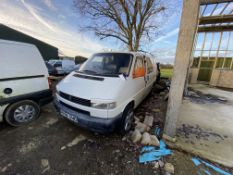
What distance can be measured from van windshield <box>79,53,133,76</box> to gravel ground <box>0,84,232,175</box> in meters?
1.56

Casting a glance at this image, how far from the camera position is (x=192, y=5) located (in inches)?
75.4

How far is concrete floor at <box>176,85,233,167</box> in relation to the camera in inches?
86.7

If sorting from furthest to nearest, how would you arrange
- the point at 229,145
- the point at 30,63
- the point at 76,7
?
the point at 76,7
the point at 30,63
the point at 229,145

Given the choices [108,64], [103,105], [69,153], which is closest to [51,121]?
[69,153]

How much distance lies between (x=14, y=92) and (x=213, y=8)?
9.21 metres

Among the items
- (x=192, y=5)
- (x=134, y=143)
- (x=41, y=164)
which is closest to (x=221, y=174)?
(x=134, y=143)

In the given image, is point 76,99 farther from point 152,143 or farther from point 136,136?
point 152,143

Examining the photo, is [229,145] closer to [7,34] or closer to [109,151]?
[109,151]

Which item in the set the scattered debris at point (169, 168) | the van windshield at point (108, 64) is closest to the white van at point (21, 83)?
the van windshield at point (108, 64)

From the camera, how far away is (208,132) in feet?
9.50

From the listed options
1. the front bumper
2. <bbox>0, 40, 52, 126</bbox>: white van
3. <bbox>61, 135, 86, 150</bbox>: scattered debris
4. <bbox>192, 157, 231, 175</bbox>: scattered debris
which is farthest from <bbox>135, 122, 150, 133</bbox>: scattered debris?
<bbox>0, 40, 52, 126</bbox>: white van

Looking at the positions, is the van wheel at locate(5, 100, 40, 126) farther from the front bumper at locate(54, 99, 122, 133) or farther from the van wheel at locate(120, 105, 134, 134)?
the van wheel at locate(120, 105, 134, 134)

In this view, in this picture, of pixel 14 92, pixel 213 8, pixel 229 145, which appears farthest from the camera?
pixel 213 8

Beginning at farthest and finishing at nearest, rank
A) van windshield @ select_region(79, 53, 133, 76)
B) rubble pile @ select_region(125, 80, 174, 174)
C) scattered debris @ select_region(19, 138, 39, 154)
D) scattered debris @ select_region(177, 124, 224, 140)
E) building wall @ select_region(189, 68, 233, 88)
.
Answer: building wall @ select_region(189, 68, 233, 88) → van windshield @ select_region(79, 53, 133, 76) → scattered debris @ select_region(177, 124, 224, 140) → scattered debris @ select_region(19, 138, 39, 154) → rubble pile @ select_region(125, 80, 174, 174)
